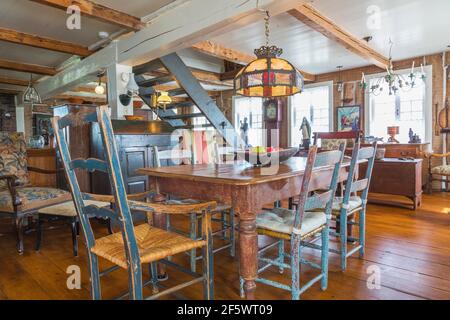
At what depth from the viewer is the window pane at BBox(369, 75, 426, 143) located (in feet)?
18.5

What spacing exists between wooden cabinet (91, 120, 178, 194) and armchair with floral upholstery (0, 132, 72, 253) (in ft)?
2.00

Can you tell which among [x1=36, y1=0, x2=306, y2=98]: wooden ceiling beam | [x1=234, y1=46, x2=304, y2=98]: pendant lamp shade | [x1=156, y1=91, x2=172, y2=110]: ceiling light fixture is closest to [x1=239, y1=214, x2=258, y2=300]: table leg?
[x1=234, y1=46, x2=304, y2=98]: pendant lamp shade

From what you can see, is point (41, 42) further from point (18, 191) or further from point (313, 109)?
point (313, 109)

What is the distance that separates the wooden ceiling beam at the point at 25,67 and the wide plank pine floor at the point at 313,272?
3887 mm

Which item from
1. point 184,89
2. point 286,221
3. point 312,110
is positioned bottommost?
point 286,221

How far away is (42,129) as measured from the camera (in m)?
9.13

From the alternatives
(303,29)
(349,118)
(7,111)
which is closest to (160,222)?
(303,29)

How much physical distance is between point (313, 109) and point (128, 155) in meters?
4.96

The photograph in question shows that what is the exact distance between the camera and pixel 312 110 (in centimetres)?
710

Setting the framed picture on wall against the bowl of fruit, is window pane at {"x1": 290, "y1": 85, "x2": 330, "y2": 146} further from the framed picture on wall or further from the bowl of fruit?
the bowl of fruit
